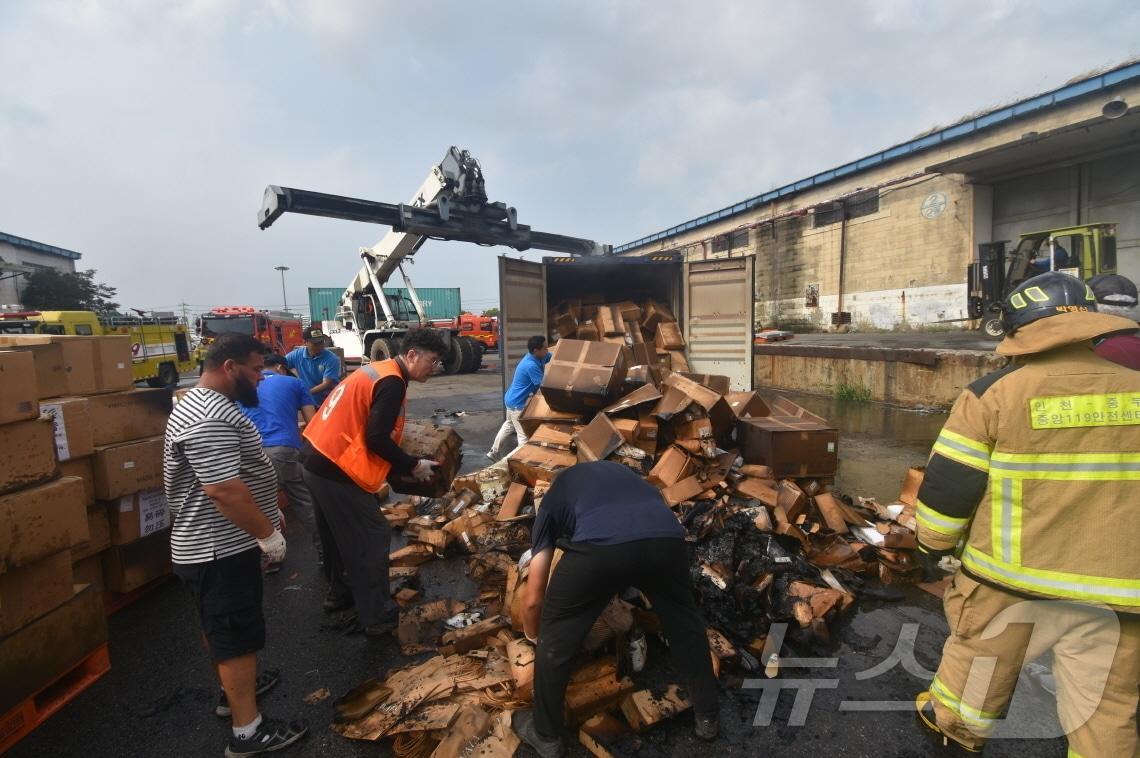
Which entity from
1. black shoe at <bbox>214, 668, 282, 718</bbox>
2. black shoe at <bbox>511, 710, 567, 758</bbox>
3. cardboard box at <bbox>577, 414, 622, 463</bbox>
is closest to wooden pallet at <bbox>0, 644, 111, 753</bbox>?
black shoe at <bbox>214, 668, 282, 718</bbox>

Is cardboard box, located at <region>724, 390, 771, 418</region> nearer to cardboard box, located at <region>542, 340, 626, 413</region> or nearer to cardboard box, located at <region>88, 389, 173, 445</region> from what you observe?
cardboard box, located at <region>542, 340, 626, 413</region>

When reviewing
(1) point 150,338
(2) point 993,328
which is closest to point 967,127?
(2) point 993,328

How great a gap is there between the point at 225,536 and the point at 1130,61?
1987 cm

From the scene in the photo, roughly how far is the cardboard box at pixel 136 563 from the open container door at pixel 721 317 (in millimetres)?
5753

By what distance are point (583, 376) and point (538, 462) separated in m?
0.93

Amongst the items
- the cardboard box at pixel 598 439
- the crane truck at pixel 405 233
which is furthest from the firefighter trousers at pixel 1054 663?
the crane truck at pixel 405 233

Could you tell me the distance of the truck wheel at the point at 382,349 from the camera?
12008 millimetres

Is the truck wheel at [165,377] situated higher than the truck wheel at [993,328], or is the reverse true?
the truck wheel at [993,328]

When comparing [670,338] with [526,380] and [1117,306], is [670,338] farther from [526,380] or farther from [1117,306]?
[1117,306]

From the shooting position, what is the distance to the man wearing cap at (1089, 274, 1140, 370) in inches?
102

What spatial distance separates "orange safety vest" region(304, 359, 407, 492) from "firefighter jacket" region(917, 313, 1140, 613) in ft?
8.48

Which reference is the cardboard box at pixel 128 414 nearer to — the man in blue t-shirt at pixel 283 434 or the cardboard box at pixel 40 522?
the man in blue t-shirt at pixel 283 434

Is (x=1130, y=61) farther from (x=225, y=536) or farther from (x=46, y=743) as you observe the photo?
(x=46, y=743)

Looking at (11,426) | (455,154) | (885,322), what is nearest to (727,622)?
(11,426)
